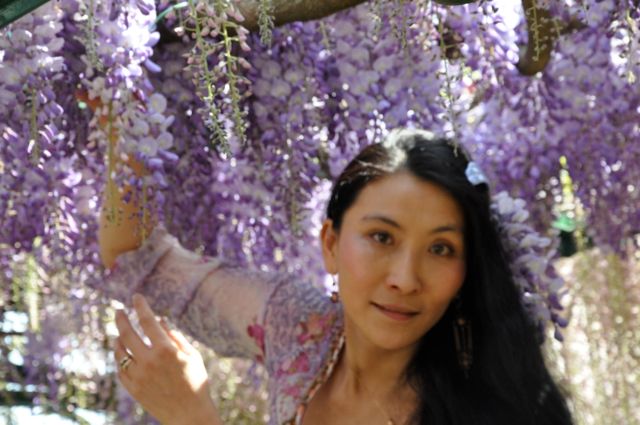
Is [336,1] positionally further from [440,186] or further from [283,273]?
[283,273]

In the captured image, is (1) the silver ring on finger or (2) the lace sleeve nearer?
(1) the silver ring on finger

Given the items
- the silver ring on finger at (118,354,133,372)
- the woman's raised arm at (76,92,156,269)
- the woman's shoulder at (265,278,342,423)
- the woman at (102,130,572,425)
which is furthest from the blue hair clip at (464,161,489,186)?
the silver ring on finger at (118,354,133,372)

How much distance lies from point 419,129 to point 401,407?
0.47 m

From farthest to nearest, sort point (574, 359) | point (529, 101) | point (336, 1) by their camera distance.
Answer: point (574, 359), point (529, 101), point (336, 1)

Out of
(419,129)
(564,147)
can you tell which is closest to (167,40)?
(419,129)

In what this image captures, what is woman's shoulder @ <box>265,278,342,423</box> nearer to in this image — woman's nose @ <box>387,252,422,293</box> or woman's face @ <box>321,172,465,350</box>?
woman's face @ <box>321,172,465,350</box>

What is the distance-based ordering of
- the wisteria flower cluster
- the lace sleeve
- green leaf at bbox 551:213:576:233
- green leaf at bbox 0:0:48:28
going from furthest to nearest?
green leaf at bbox 551:213:576:233
the lace sleeve
the wisteria flower cluster
green leaf at bbox 0:0:48:28

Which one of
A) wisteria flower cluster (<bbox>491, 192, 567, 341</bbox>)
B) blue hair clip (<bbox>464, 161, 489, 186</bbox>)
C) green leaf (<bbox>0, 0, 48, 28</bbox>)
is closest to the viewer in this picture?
green leaf (<bbox>0, 0, 48, 28</bbox>)

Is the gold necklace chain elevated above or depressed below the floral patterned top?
below

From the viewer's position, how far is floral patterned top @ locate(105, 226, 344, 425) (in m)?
2.38

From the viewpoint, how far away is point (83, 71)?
195cm

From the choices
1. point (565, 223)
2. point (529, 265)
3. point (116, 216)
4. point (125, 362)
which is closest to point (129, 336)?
point (125, 362)

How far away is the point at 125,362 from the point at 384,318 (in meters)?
0.42

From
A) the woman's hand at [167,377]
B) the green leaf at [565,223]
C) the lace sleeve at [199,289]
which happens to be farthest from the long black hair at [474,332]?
the green leaf at [565,223]
